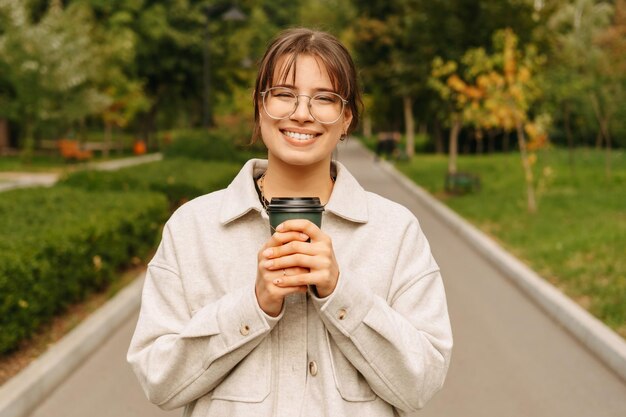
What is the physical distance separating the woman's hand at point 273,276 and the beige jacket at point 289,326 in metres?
0.04

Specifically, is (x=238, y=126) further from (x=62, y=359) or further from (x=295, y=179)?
(x=295, y=179)

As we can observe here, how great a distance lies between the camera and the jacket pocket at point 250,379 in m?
1.86

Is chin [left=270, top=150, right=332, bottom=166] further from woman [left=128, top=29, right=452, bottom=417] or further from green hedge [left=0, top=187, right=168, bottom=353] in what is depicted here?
green hedge [left=0, top=187, right=168, bottom=353]

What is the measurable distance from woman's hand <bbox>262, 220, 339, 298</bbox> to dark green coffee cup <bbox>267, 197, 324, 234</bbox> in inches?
1.3

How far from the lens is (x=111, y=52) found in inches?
A: 1259

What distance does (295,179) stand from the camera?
199 centimetres

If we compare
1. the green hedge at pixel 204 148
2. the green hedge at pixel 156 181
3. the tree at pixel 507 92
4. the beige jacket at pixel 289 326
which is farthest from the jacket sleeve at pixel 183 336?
the green hedge at pixel 204 148

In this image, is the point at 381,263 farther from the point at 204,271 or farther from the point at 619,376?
the point at 619,376

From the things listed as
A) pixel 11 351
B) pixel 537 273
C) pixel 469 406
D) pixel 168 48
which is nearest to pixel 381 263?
pixel 469 406

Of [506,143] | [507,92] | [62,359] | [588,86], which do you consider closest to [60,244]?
[62,359]

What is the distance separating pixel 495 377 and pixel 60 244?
3.63 metres

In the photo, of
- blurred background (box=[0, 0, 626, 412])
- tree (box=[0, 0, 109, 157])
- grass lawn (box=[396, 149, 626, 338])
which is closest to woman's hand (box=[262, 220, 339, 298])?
blurred background (box=[0, 0, 626, 412])

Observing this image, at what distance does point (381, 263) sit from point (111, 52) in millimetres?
31865

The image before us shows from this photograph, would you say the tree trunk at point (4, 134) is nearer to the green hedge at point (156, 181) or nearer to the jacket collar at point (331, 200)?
the green hedge at point (156, 181)
